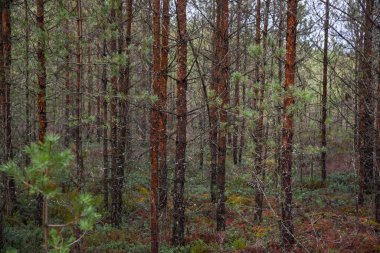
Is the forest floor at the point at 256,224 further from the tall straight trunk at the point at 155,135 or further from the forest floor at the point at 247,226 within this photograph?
the tall straight trunk at the point at 155,135

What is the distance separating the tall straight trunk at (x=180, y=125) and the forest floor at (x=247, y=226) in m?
0.41

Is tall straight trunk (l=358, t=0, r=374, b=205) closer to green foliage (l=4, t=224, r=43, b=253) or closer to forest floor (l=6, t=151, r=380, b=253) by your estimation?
forest floor (l=6, t=151, r=380, b=253)

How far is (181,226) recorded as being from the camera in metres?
8.96

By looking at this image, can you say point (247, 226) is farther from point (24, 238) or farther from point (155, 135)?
point (24, 238)

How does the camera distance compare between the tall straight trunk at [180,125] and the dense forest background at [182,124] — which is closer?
the dense forest background at [182,124]

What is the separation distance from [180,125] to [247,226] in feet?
16.1

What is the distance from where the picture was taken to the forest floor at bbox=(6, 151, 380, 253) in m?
8.32

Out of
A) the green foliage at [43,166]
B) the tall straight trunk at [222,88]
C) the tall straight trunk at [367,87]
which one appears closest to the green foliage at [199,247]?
the tall straight trunk at [222,88]

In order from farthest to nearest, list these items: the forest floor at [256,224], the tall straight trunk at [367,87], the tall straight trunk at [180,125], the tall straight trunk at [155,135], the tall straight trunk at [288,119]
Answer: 1. the forest floor at [256,224]
2. the tall straight trunk at [180,125]
3. the tall straight trunk at [288,119]
4. the tall straight trunk at [155,135]
5. the tall straight trunk at [367,87]

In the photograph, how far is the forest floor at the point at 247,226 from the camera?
832 cm

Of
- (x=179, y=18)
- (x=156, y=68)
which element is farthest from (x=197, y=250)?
(x=179, y=18)

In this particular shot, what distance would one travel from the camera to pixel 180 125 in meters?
8.26

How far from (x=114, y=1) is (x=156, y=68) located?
2.76m

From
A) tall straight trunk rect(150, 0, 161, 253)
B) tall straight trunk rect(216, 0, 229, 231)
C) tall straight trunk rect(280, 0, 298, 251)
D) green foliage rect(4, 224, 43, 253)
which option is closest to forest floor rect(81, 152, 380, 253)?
tall straight trunk rect(280, 0, 298, 251)
